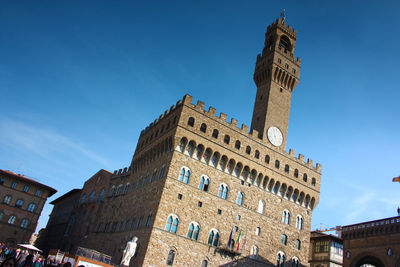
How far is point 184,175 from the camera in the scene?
31.2m

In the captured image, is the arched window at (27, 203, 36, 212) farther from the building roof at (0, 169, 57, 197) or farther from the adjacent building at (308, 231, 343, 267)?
the adjacent building at (308, 231, 343, 267)

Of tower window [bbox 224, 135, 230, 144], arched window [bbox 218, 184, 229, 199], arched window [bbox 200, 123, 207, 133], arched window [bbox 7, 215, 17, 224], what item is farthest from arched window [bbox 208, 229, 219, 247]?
arched window [bbox 7, 215, 17, 224]

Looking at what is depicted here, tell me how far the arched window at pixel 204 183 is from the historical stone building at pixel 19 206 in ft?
121

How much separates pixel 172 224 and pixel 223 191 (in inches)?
256

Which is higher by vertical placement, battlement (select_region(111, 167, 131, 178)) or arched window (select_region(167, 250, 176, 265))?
battlement (select_region(111, 167, 131, 178))

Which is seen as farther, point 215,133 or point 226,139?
point 226,139

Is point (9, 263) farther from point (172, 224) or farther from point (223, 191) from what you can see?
point (223, 191)

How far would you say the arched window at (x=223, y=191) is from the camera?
32656 millimetres

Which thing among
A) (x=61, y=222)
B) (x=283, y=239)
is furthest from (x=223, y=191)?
(x=61, y=222)

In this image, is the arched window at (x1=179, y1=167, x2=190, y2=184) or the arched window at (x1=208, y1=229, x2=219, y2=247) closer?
the arched window at (x1=208, y1=229, x2=219, y2=247)

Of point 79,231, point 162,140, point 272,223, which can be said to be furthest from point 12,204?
point 272,223

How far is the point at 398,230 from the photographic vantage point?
41469 mm

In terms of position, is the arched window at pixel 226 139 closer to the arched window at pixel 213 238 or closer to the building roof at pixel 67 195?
the arched window at pixel 213 238

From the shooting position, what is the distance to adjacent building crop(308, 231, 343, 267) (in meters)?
48.1
